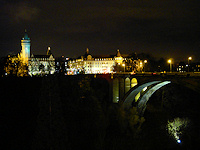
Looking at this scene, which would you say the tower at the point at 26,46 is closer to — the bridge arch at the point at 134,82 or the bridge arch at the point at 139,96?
the bridge arch at the point at 139,96

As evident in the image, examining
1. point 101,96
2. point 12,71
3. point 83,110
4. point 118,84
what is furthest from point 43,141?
point 12,71

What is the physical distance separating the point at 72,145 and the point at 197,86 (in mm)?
12972

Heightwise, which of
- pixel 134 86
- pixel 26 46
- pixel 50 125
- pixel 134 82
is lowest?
pixel 50 125

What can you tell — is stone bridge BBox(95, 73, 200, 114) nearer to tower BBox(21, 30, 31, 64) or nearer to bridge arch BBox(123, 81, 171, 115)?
bridge arch BBox(123, 81, 171, 115)

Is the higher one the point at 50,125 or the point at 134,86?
the point at 134,86

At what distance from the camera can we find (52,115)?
90.6 feet

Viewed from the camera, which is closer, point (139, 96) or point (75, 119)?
point (75, 119)

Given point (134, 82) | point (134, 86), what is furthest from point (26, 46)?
point (134, 86)

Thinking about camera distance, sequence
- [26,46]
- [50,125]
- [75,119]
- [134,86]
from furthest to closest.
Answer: [26,46], [134,86], [75,119], [50,125]

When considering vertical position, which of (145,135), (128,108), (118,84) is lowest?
(145,135)

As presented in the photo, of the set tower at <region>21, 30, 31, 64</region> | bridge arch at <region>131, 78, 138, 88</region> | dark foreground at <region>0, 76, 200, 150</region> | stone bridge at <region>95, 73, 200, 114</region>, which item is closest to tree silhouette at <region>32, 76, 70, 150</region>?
dark foreground at <region>0, 76, 200, 150</region>

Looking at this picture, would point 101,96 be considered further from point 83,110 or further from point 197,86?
point 197,86

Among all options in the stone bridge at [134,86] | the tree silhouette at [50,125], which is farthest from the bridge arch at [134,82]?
the tree silhouette at [50,125]

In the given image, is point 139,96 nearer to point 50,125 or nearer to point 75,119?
point 75,119
